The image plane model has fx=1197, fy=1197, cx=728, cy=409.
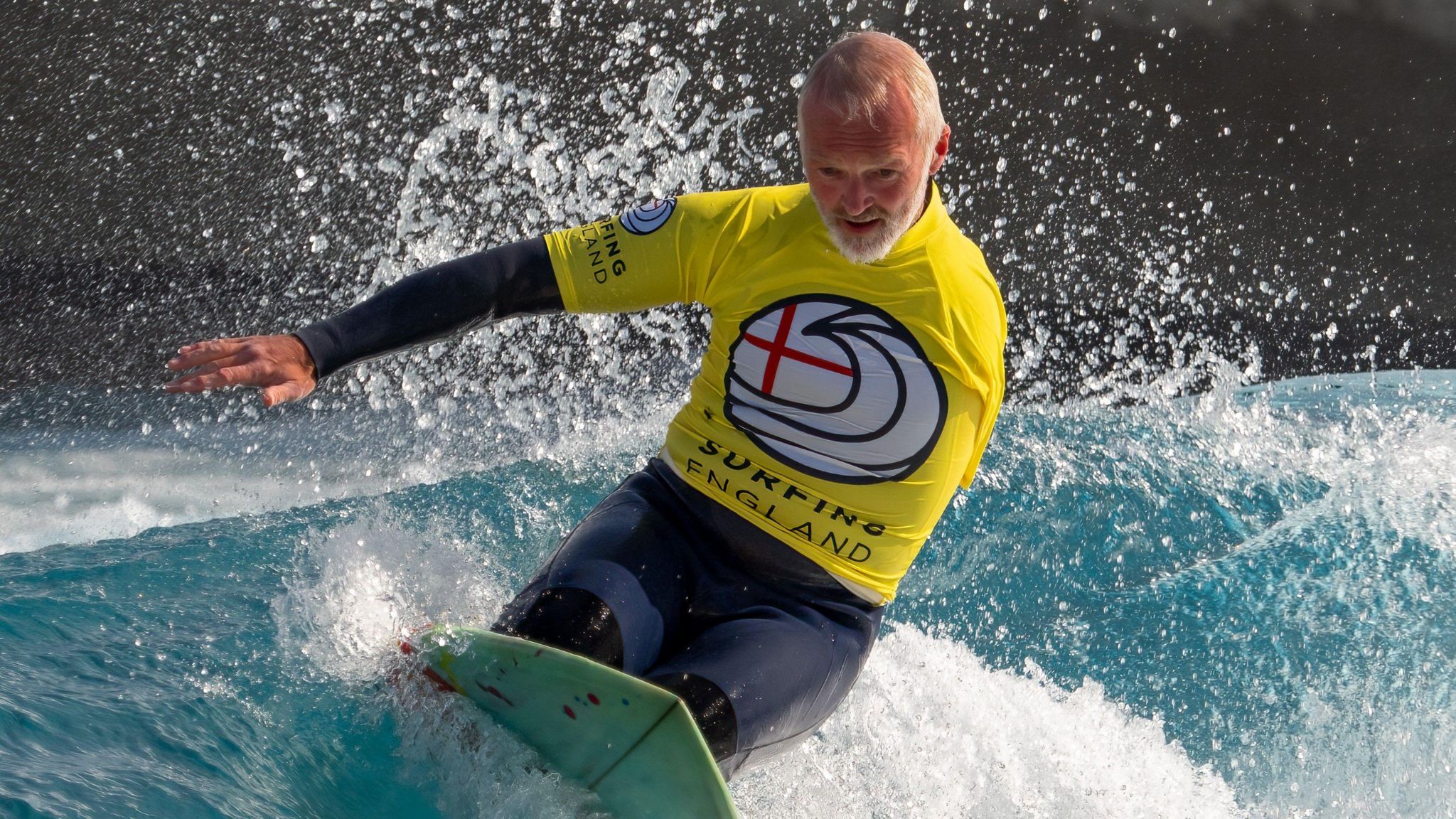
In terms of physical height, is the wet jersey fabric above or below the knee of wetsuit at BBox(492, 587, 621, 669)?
above

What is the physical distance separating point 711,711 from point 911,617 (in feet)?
5.23

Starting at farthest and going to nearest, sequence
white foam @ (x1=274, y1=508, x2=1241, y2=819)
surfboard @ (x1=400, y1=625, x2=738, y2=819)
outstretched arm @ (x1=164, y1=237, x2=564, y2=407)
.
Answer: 1. white foam @ (x1=274, y1=508, x2=1241, y2=819)
2. outstretched arm @ (x1=164, y1=237, x2=564, y2=407)
3. surfboard @ (x1=400, y1=625, x2=738, y2=819)

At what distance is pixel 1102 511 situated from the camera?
3898 mm

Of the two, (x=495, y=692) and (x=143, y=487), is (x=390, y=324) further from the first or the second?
(x=143, y=487)

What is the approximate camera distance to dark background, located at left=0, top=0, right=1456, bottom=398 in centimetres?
502

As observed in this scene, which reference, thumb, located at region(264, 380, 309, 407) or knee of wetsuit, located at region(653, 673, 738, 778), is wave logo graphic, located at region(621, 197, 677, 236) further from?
knee of wetsuit, located at region(653, 673, 738, 778)

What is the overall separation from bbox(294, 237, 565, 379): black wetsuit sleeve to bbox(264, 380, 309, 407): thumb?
0.07 meters

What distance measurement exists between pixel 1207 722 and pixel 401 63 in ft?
13.3

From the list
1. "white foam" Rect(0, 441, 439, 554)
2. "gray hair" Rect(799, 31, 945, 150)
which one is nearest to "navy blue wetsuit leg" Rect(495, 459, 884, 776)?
"gray hair" Rect(799, 31, 945, 150)

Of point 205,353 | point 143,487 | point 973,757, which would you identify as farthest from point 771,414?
point 143,487

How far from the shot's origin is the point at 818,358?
2.11 m

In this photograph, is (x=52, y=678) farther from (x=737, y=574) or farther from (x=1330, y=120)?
(x=1330, y=120)

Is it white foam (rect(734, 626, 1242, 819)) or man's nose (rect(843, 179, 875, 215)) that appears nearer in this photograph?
man's nose (rect(843, 179, 875, 215))

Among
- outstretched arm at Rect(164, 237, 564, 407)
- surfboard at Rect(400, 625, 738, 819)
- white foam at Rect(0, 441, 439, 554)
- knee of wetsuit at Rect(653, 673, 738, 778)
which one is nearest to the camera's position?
surfboard at Rect(400, 625, 738, 819)
